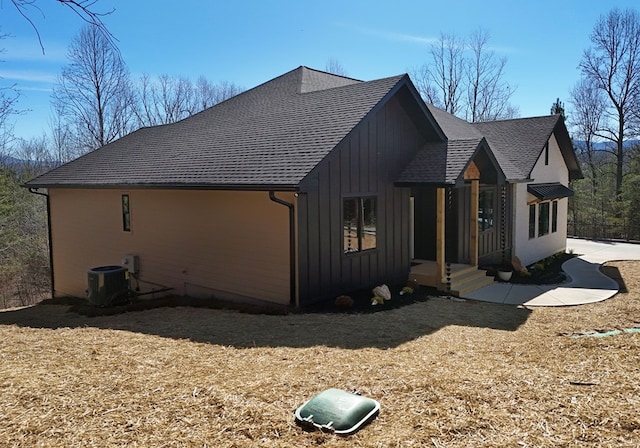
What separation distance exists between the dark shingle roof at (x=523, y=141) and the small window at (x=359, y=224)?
5906 millimetres

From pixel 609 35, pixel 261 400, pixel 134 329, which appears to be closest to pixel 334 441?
pixel 261 400

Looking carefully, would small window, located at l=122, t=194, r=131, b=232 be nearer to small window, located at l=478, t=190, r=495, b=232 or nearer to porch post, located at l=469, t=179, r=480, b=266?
porch post, located at l=469, t=179, r=480, b=266

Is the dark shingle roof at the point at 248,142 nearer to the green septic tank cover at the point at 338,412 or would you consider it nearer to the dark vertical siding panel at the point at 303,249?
the dark vertical siding panel at the point at 303,249

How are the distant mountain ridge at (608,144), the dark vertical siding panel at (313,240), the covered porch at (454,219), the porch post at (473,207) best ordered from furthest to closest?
the distant mountain ridge at (608,144), the porch post at (473,207), the covered porch at (454,219), the dark vertical siding panel at (313,240)

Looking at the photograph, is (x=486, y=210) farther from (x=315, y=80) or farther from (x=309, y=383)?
(x=309, y=383)

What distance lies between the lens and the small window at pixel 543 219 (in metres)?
17.5

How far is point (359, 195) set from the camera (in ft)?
34.1

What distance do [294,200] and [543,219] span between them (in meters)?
12.4

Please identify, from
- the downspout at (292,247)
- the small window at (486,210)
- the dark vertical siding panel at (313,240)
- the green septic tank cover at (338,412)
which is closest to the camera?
the green septic tank cover at (338,412)

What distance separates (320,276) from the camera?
958 cm

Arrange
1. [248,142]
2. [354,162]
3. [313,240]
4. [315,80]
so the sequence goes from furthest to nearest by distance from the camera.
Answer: [315,80] → [248,142] → [354,162] → [313,240]

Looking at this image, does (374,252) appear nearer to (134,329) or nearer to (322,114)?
(322,114)

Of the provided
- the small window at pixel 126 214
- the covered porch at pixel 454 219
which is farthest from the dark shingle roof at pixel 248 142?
the covered porch at pixel 454 219

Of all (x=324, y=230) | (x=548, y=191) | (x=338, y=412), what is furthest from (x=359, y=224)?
(x=548, y=191)
